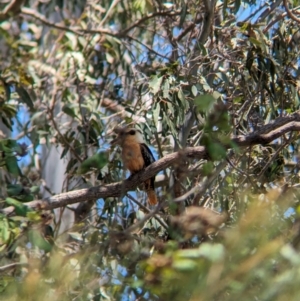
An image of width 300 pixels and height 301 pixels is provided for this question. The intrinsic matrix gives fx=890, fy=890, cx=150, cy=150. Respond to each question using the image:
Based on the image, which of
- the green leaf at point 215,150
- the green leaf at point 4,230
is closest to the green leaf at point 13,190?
the green leaf at point 4,230

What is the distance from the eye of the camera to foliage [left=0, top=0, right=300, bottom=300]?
3.38m

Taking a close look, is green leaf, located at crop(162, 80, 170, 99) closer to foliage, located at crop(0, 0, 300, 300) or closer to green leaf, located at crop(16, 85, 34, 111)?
foliage, located at crop(0, 0, 300, 300)

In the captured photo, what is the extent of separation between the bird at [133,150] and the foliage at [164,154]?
11 cm

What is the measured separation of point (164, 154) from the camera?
25.1 feet

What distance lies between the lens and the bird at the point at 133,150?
6.61 metres

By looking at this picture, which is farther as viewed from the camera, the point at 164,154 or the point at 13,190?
the point at 164,154

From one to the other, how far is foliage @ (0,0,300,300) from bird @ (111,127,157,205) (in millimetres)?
107

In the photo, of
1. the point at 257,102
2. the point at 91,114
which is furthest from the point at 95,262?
the point at 91,114

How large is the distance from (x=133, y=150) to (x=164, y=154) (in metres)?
0.80

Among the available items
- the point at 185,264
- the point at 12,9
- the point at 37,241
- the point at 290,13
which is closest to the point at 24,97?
the point at 12,9

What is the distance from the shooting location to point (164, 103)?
6.29 meters

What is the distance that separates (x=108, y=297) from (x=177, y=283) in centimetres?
287

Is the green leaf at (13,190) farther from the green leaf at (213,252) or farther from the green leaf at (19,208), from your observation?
the green leaf at (213,252)

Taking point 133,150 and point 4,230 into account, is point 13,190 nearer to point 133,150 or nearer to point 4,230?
point 4,230
